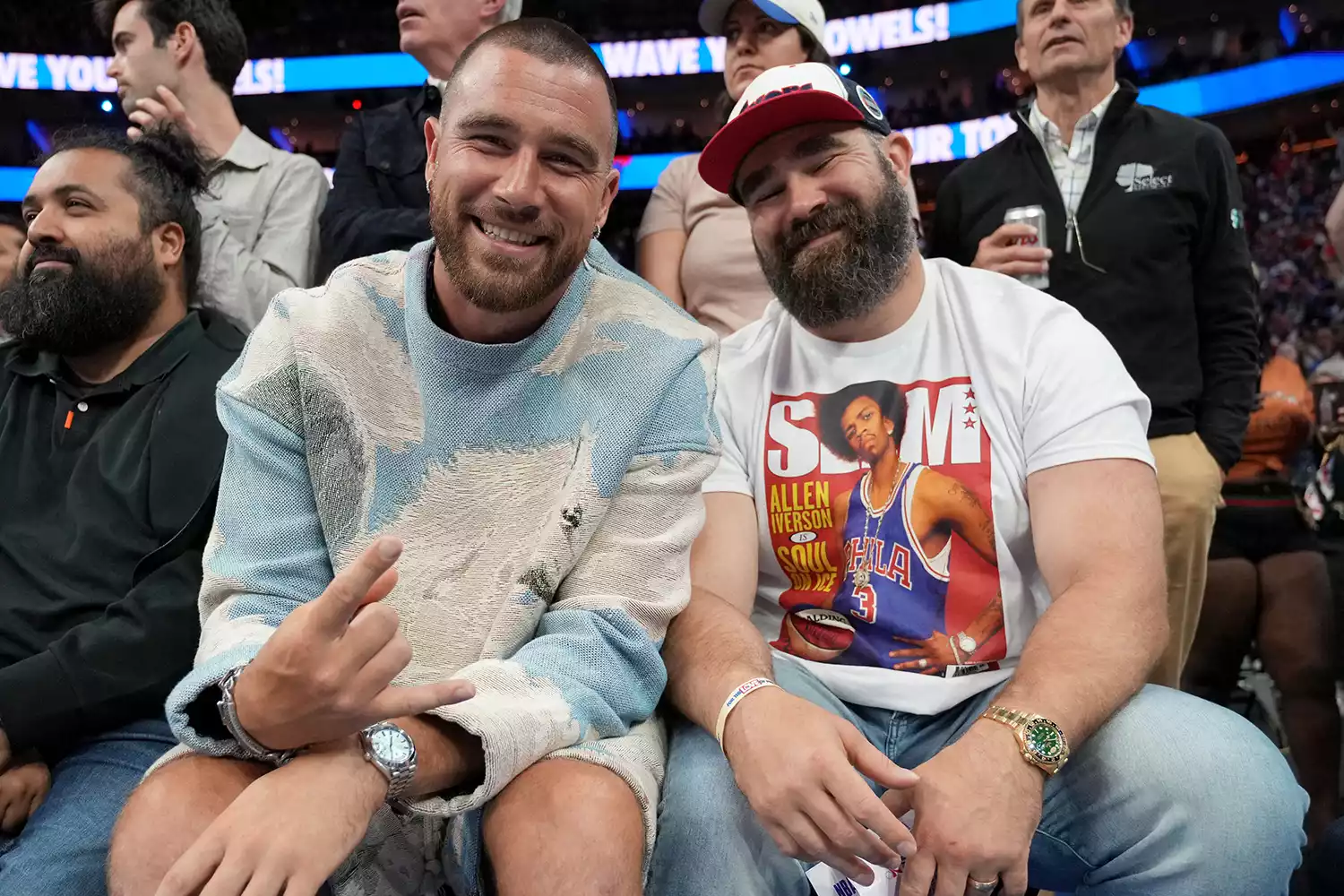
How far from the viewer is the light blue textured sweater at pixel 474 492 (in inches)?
61.6

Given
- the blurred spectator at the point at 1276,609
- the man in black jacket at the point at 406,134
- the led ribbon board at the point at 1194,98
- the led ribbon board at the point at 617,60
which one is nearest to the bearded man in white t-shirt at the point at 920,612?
the man in black jacket at the point at 406,134

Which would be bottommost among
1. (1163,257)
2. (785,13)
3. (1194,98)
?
(1163,257)

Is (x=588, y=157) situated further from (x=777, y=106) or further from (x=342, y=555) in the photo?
(x=342, y=555)

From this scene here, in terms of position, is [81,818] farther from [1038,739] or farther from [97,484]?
[1038,739]

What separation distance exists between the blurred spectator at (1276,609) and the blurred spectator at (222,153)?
2.99 meters

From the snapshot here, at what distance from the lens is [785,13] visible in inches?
112

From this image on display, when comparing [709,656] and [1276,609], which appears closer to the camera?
[709,656]

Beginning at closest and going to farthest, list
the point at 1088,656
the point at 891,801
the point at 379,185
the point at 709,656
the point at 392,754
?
the point at 392,754 < the point at 891,801 < the point at 1088,656 < the point at 709,656 < the point at 379,185

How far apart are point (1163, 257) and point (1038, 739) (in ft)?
5.64

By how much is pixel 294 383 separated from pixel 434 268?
0.31m

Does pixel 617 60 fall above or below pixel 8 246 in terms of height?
above

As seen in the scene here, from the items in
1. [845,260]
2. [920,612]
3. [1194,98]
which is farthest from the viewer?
[1194,98]

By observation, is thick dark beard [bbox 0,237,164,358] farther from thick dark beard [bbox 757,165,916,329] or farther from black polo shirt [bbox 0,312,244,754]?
thick dark beard [bbox 757,165,916,329]

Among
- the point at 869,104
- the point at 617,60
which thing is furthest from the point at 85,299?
the point at 617,60
